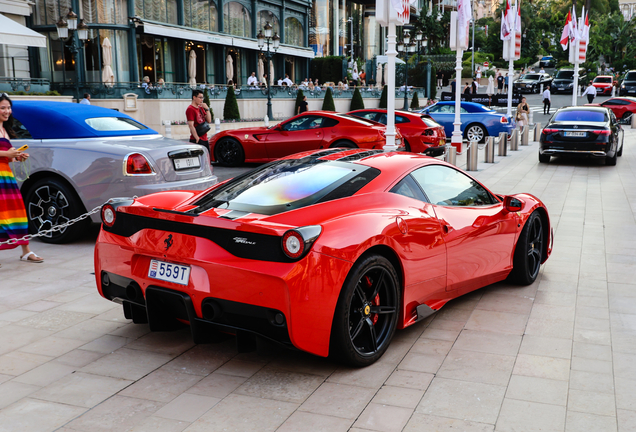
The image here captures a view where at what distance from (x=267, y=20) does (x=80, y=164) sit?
4231 centimetres

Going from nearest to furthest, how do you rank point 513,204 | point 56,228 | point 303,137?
point 513,204, point 56,228, point 303,137

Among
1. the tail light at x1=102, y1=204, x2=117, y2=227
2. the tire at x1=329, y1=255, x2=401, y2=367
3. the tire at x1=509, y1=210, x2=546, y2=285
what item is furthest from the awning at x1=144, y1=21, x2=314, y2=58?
the tire at x1=329, y1=255, x2=401, y2=367

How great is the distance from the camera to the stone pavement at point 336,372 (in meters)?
3.52

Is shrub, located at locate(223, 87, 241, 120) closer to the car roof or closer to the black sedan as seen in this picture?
the black sedan

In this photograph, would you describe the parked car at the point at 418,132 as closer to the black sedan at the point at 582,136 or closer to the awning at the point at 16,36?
the black sedan at the point at 582,136

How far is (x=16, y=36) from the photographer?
22.2 meters

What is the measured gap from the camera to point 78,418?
3.50 metres

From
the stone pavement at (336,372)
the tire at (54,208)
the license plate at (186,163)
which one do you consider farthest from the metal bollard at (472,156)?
the tire at (54,208)

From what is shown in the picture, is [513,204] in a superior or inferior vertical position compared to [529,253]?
superior

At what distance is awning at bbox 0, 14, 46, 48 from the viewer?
858 inches

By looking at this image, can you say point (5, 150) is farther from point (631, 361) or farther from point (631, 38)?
point (631, 38)

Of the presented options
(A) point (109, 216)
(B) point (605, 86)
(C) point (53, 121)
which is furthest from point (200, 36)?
(A) point (109, 216)

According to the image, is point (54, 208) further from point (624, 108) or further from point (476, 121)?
point (624, 108)

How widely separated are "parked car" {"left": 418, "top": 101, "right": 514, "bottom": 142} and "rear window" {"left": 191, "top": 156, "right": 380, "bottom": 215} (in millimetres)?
17593
